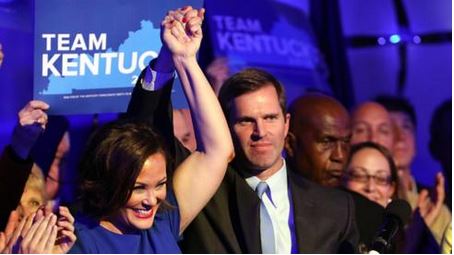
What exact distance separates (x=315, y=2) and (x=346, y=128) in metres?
0.61

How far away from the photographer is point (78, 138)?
4.62 metres

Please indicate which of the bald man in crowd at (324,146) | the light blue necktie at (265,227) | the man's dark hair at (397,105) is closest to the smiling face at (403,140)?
the man's dark hair at (397,105)

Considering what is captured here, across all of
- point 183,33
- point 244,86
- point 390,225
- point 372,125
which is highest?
point 183,33

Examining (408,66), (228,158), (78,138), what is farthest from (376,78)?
(78,138)

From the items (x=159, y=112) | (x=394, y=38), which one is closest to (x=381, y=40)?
(x=394, y=38)

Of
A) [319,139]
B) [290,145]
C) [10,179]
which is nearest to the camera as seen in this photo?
[10,179]

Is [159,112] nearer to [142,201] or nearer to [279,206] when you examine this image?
[142,201]

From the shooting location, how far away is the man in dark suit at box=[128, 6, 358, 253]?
182 inches

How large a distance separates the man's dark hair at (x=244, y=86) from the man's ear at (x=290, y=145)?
142 mm

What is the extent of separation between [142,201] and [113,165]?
0.18 meters

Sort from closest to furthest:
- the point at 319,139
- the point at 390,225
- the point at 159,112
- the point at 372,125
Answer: the point at 390,225
the point at 159,112
the point at 319,139
the point at 372,125

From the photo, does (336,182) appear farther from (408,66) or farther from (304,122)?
(408,66)

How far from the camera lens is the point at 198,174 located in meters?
4.49

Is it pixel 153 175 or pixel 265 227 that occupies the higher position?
pixel 153 175
